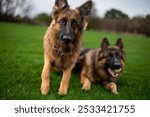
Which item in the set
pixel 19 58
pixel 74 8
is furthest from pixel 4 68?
pixel 74 8

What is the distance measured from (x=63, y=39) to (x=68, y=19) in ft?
0.58

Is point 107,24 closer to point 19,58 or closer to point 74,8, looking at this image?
point 74,8

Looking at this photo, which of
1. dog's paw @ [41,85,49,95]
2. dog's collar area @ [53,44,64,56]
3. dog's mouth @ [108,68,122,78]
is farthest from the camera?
dog's mouth @ [108,68,122,78]

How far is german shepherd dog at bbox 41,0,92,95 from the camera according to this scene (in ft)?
11.0

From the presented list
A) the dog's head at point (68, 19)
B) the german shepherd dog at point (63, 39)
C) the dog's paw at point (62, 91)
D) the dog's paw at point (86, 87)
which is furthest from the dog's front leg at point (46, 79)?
the dog's paw at point (86, 87)

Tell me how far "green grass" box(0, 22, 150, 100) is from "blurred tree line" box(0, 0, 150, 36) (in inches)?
5.2

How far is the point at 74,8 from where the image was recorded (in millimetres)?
3500

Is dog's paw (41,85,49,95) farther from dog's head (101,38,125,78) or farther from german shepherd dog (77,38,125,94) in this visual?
dog's head (101,38,125,78)

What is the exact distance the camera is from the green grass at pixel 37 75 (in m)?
3.29

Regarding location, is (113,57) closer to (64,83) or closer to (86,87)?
(86,87)

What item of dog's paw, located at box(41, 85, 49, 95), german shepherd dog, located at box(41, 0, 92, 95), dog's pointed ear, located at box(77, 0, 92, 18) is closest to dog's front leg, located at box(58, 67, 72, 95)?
german shepherd dog, located at box(41, 0, 92, 95)

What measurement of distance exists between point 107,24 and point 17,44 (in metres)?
1.73

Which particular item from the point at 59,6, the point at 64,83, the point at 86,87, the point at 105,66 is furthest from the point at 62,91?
the point at 59,6

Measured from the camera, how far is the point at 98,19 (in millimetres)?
3820
